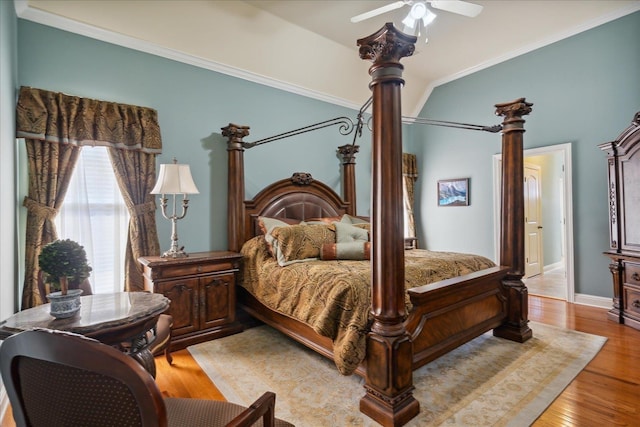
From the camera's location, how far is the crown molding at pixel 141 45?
8.76 feet

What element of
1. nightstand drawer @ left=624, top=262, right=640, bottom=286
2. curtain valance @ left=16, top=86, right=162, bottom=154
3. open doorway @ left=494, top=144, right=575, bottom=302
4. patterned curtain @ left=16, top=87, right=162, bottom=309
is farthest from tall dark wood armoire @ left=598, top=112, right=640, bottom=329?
patterned curtain @ left=16, top=87, right=162, bottom=309

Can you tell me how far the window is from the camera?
286 centimetres

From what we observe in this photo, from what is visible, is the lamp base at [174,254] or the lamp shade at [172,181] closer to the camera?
the lamp shade at [172,181]

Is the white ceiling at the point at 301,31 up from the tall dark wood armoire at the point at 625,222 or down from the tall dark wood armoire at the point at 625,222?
up

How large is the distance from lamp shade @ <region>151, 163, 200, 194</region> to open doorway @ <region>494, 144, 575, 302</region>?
182 inches

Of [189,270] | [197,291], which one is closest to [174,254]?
[189,270]

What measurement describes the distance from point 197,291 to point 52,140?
179 centimetres

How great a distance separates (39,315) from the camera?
1.49 meters

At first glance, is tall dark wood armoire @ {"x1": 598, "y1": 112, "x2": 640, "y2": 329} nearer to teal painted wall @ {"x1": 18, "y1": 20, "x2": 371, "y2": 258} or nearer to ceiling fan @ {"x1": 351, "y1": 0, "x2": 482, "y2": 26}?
ceiling fan @ {"x1": 351, "y1": 0, "x2": 482, "y2": 26}

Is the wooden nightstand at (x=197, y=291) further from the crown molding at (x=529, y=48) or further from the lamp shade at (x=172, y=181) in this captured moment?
the crown molding at (x=529, y=48)

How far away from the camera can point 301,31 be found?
3891 mm

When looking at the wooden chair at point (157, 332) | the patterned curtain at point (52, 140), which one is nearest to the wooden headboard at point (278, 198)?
the patterned curtain at point (52, 140)

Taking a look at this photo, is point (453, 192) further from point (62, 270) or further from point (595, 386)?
point (62, 270)

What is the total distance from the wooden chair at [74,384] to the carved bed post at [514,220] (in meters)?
3.24
